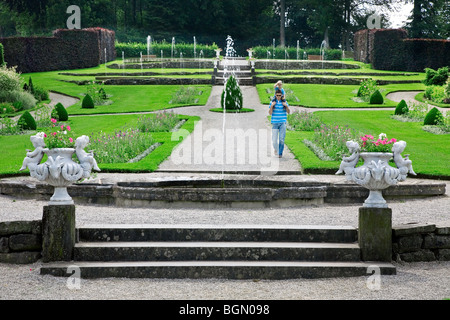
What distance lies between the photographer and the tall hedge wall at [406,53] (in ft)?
133

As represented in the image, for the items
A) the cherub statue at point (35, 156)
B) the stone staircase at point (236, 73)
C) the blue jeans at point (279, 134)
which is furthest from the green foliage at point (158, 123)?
the stone staircase at point (236, 73)

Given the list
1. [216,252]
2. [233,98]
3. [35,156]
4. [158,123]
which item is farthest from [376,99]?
[35,156]

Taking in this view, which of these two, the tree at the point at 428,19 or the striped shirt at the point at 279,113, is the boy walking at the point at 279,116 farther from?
the tree at the point at 428,19

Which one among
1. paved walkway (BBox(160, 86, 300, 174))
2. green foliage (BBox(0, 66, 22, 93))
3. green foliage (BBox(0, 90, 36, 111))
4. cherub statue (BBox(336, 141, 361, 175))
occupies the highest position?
green foliage (BBox(0, 66, 22, 93))

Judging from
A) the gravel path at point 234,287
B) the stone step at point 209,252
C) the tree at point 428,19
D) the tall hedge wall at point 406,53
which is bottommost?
the gravel path at point 234,287

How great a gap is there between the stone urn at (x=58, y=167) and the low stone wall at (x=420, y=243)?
367 cm

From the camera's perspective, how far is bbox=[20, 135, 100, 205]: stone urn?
23.1 ft

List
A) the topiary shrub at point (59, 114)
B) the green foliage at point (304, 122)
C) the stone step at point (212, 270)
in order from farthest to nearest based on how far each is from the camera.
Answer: the topiary shrub at point (59, 114) → the green foliage at point (304, 122) → the stone step at point (212, 270)

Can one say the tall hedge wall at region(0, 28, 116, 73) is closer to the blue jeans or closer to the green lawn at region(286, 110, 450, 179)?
the green lawn at region(286, 110, 450, 179)

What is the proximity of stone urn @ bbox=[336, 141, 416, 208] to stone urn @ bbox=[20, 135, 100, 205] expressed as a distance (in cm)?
298

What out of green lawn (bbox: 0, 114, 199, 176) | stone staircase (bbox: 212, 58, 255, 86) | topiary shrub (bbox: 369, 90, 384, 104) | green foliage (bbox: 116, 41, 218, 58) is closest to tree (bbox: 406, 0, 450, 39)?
stone staircase (bbox: 212, 58, 255, 86)
